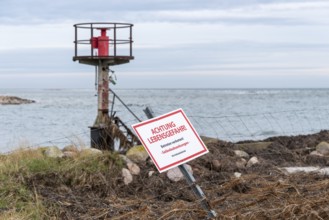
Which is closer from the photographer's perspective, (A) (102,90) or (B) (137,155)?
(B) (137,155)

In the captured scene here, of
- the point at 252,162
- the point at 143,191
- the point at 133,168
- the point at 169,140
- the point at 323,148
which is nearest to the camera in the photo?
the point at 169,140

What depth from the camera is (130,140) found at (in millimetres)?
17422

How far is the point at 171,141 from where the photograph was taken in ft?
23.3

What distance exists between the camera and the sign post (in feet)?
22.8

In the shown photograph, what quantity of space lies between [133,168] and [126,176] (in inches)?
18.6

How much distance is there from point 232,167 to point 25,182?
4048 millimetres

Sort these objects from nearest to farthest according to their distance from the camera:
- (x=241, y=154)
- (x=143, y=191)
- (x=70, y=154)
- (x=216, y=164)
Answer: (x=143, y=191) → (x=70, y=154) → (x=216, y=164) → (x=241, y=154)

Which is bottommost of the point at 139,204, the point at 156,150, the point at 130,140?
the point at 130,140

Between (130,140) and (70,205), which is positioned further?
Result: (130,140)

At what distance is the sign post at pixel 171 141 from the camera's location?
695 centimetres

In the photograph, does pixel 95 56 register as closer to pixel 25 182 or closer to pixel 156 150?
pixel 25 182

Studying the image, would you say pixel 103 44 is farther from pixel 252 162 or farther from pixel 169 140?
pixel 169 140

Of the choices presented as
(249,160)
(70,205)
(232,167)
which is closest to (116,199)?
(70,205)

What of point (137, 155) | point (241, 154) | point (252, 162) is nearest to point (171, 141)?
point (137, 155)
